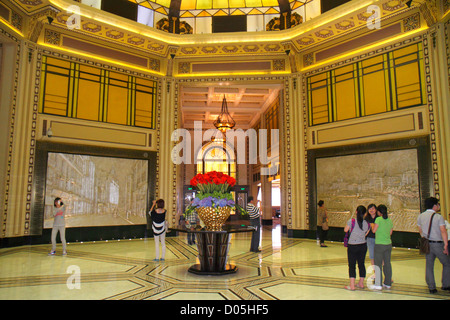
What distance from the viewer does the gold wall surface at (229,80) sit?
25.5ft

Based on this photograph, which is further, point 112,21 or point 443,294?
point 112,21

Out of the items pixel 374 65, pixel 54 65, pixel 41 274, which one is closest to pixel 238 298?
pixel 41 274

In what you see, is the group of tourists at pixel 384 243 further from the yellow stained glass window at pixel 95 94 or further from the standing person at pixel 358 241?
the yellow stained glass window at pixel 95 94

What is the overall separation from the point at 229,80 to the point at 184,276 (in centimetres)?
732

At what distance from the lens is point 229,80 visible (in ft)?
35.3

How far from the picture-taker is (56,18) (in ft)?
28.2

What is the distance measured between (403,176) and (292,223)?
3.45 meters

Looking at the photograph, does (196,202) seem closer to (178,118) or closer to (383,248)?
(383,248)

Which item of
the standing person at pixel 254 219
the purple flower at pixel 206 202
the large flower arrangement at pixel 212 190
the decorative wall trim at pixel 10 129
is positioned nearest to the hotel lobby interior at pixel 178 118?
the decorative wall trim at pixel 10 129

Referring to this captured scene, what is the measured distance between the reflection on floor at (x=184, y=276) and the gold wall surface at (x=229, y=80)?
231 centimetres

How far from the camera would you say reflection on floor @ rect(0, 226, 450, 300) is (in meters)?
3.94

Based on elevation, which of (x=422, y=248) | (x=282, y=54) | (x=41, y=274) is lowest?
(x=41, y=274)

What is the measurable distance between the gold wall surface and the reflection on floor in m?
2.31

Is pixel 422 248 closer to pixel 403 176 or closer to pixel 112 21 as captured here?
pixel 403 176
